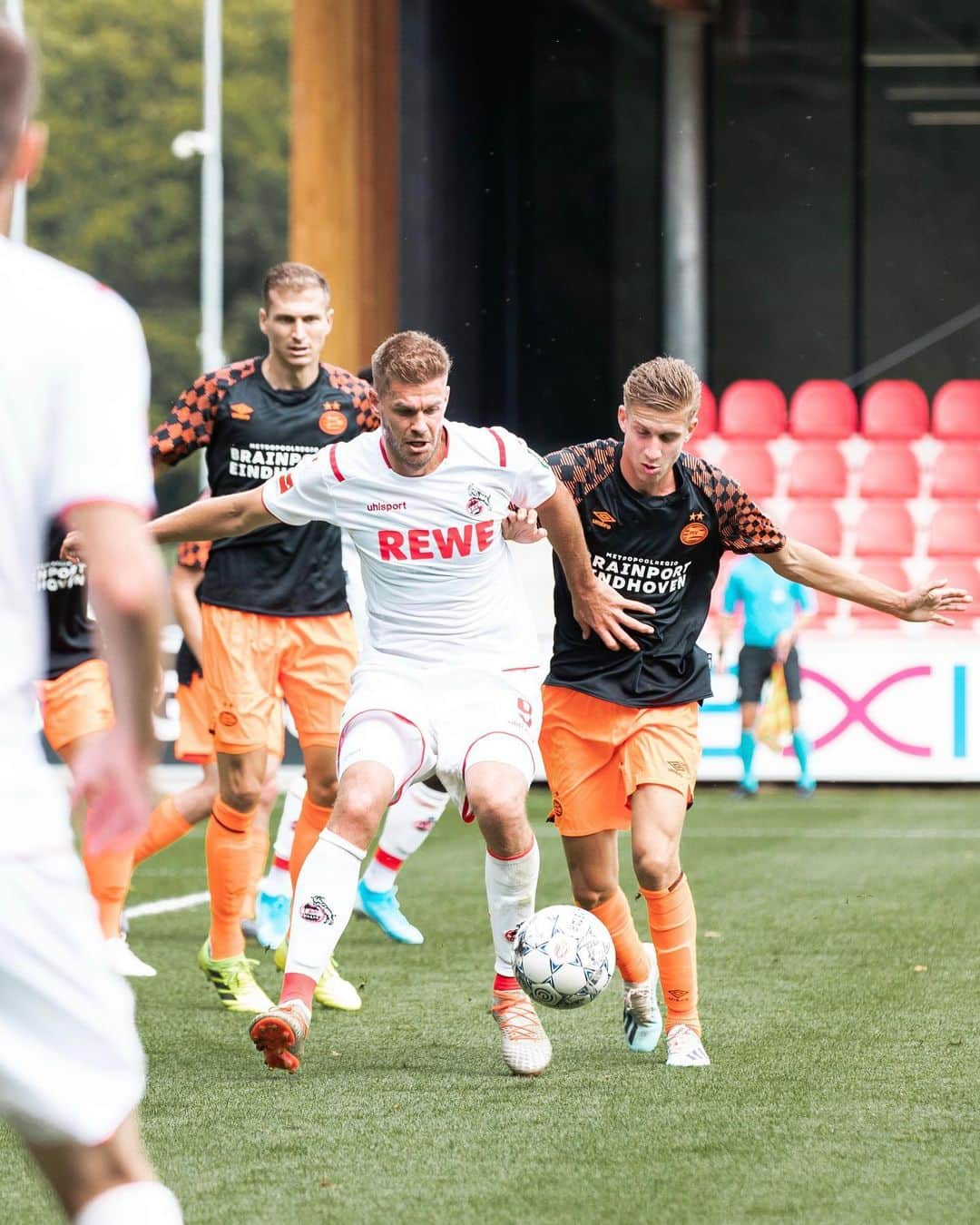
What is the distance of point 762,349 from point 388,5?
17.5 feet

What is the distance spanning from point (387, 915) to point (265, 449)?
6.54 ft

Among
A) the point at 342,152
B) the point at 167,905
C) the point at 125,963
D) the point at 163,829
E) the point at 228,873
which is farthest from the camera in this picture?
the point at 342,152

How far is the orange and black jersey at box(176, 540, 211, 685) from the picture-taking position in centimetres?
728

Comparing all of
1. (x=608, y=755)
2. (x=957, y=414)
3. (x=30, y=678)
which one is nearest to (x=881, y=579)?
(x=957, y=414)

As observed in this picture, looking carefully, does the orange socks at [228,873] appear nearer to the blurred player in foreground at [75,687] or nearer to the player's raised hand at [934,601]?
the blurred player in foreground at [75,687]

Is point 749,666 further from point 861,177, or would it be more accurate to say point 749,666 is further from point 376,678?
point 861,177

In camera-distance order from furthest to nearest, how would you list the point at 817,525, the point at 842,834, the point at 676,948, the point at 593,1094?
the point at 817,525 < the point at 842,834 < the point at 676,948 < the point at 593,1094

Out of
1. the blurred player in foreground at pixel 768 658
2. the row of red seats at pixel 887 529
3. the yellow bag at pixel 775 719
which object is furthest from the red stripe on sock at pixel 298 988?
the row of red seats at pixel 887 529

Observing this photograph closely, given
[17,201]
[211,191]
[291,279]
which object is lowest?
[291,279]

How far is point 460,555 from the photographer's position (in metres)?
5.09

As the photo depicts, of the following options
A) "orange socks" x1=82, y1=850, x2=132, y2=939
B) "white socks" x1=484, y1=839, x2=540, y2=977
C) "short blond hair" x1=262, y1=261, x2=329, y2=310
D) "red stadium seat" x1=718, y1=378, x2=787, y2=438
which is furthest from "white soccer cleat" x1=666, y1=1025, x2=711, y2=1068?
"red stadium seat" x1=718, y1=378, x2=787, y2=438

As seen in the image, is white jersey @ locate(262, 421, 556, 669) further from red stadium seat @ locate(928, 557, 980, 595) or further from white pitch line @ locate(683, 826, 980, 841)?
red stadium seat @ locate(928, 557, 980, 595)

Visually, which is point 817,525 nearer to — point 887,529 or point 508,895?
point 887,529

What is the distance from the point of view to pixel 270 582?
20.4ft
